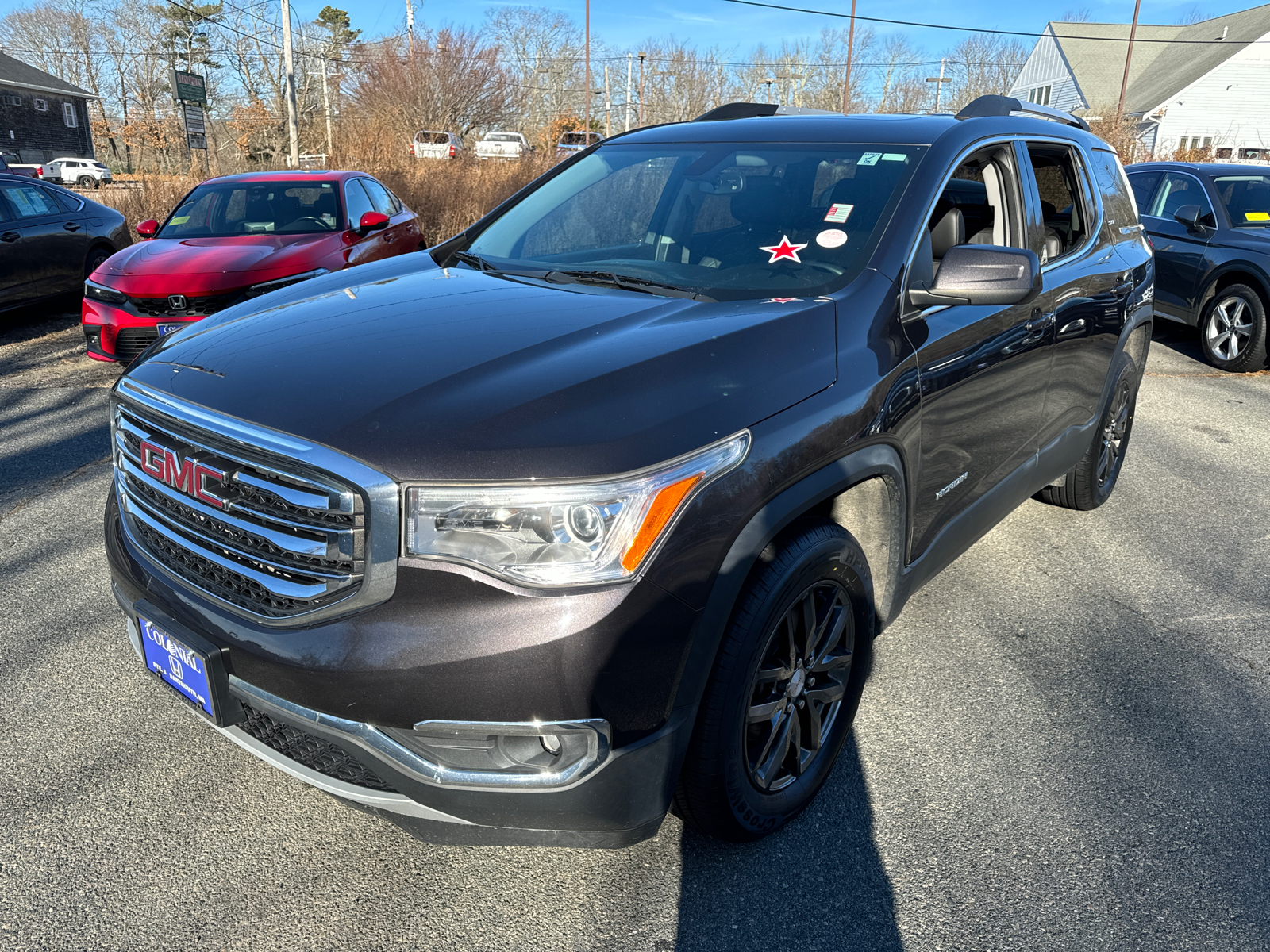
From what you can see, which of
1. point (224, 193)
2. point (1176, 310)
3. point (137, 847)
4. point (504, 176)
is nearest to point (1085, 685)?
point (137, 847)

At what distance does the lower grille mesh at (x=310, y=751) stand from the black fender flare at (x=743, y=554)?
695mm

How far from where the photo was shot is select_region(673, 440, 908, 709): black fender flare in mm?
1917

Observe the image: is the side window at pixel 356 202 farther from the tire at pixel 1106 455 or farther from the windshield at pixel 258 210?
the tire at pixel 1106 455

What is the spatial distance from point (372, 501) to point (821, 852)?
152 centimetres

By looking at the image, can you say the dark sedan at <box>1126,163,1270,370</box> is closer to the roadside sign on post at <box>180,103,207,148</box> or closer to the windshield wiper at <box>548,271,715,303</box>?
the windshield wiper at <box>548,271,715,303</box>

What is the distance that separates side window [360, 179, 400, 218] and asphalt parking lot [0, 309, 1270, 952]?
19.8 feet

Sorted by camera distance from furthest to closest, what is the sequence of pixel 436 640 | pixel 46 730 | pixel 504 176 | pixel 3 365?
pixel 504 176
pixel 3 365
pixel 46 730
pixel 436 640

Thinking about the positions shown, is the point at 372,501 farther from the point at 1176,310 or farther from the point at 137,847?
the point at 1176,310

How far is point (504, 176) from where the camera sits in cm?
1723

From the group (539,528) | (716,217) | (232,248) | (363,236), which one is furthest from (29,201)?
(539,528)

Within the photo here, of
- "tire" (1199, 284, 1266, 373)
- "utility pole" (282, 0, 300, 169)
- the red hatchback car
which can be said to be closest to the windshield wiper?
the red hatchback car

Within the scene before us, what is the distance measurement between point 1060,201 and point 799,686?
9.03 feet

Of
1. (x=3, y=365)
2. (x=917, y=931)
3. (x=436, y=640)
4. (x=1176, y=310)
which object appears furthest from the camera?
(x=1176, y=310)

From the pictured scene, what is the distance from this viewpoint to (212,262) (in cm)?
721
